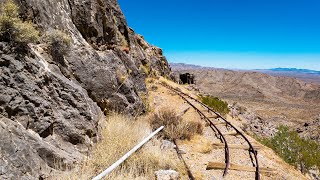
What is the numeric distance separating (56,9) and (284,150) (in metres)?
10.6

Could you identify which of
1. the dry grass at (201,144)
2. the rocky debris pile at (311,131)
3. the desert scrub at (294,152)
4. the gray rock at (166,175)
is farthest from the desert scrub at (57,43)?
the rocky debris pile at (311,131)

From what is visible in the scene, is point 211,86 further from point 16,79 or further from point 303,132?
point 16,79

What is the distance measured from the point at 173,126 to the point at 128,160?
4.31m

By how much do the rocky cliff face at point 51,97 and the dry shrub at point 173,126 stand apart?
114cm

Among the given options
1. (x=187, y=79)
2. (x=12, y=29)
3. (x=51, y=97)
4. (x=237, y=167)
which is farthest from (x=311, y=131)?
(x=12, y=29)

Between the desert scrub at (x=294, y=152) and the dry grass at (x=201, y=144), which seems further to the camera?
the desert scrub at (x=294, y=152)

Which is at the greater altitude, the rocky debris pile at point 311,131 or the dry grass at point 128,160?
the dry grass at point 128,160

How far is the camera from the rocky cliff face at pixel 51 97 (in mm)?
5426

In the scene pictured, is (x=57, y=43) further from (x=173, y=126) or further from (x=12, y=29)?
(x=173, y=126)

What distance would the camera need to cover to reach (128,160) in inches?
286

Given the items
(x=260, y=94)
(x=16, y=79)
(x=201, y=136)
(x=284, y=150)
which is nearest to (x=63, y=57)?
(x=16, y=79)

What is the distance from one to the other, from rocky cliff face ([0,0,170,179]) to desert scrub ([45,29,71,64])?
0.61 ft

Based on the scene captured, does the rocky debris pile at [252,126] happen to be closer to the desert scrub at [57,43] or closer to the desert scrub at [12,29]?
the desert scrub at [57,43]

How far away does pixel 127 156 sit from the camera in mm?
6883
